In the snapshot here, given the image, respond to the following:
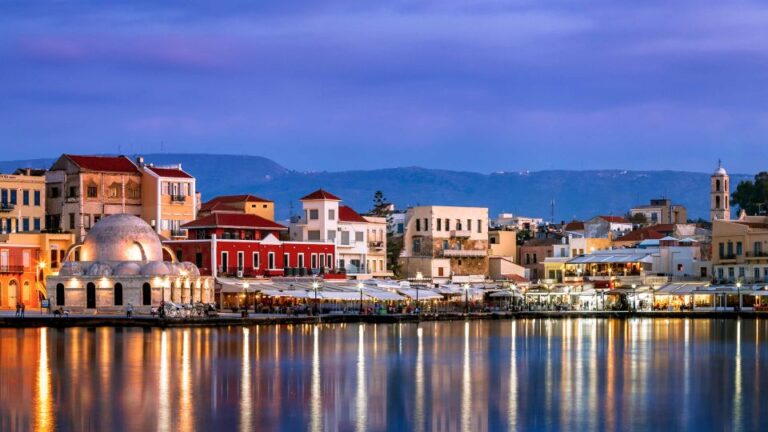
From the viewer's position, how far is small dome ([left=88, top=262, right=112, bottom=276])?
262 feet

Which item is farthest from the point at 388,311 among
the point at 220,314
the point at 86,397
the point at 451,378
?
the point at 86,397

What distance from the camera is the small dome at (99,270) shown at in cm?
7988

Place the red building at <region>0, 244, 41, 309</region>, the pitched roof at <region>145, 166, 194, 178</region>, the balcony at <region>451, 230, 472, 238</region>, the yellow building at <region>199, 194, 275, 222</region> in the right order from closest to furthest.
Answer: the red building at <region>0, 244, 41, 309</region>
the pitched roof at <region>145, 166, 194, 178</region>
the yellow building at <region>199, 194, 275, 222</region>
the balcony at <region>451, 230, 472, 238</region>

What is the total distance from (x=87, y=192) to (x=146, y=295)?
15.3m

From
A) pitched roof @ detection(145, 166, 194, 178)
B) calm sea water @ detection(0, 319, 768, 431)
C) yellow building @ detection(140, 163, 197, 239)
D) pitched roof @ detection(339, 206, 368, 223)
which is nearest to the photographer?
calm sea water @ detection(0, 319, 768, 431)

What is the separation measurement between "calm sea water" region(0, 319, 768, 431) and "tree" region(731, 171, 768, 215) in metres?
69.6

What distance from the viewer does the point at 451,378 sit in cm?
4425

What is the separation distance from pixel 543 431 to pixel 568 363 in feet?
61.7

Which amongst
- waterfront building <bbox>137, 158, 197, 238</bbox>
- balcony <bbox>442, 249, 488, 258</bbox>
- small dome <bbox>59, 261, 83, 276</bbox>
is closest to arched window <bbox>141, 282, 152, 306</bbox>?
small dome <bbox>59, 261, 83, 276</bbox>

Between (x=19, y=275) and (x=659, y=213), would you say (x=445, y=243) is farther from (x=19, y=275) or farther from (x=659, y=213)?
(x=659, y=213)

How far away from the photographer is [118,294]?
263ft

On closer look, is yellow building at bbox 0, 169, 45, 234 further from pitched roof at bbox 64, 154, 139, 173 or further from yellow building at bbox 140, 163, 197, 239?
yellow building at bbox 140, 163, 197, 239

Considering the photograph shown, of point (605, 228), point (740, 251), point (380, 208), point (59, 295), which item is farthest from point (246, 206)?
point (605, 228)

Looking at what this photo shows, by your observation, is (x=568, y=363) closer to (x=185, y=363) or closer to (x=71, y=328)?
(x=185, y=363)
